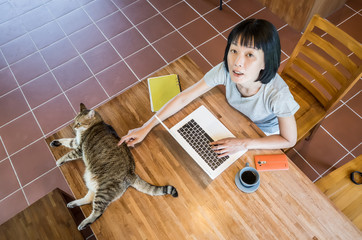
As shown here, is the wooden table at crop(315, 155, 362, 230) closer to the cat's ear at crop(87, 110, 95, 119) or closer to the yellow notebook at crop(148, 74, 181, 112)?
the yellow notebook at crop(148, 74, 181, 112)

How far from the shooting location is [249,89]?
1.51 meters

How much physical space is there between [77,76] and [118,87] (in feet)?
1.67

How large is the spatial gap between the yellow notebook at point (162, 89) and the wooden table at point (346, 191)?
107 cm

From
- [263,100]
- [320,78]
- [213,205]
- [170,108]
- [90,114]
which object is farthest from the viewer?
[320,78]

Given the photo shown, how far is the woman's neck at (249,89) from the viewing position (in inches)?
57.8

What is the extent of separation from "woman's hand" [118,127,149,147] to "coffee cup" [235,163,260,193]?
0.57m

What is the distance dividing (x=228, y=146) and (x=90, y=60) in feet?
7.42

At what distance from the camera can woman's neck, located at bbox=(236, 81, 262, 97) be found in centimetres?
147

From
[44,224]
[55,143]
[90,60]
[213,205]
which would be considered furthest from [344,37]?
[90,60]

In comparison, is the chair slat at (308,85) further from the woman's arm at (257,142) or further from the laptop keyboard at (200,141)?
the laptop keyboard at (200,141)

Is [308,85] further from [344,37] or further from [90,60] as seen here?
[90,60]

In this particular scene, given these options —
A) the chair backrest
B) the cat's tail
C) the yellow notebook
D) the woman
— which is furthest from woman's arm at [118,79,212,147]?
the chair backrest

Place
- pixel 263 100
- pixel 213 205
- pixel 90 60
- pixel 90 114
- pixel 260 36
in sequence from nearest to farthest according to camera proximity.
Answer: pixel 260 36 → pixel 213 205 → pixel 263 100 → pixel 90 114 → pixel 90 60

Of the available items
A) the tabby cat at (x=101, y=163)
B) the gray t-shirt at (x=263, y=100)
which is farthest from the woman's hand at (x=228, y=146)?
the tabby cat at (x=101, y=163)
